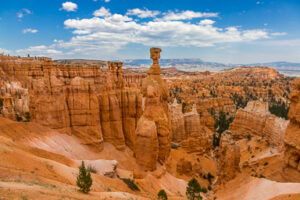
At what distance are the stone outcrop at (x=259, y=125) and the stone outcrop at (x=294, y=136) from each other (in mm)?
12286

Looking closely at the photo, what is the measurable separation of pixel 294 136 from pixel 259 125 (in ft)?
64.5

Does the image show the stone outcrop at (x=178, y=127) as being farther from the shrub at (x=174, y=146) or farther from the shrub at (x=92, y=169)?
the shrub at (x=92, y=169)

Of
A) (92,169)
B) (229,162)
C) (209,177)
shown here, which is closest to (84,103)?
(92,169)

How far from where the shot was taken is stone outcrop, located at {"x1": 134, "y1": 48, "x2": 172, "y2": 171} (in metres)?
17.0

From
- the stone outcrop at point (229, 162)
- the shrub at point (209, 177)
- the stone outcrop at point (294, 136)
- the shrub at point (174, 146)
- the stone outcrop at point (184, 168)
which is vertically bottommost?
the shrub at point (209, 177)

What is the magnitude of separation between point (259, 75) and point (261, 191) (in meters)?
161

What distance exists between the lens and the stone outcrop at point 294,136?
56.5ft

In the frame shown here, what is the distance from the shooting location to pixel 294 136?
1752cm

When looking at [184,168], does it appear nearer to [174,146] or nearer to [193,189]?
[174,146]

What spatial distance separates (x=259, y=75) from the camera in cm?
15850

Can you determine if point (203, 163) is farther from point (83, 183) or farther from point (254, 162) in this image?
point (83, 183)

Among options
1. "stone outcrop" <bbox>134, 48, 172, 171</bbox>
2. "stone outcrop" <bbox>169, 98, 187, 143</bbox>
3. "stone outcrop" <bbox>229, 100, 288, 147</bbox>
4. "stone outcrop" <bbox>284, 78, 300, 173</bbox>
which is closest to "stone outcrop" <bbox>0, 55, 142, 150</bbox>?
"stone outcrop" <bbox>169, 98, 187, 143</bbox>

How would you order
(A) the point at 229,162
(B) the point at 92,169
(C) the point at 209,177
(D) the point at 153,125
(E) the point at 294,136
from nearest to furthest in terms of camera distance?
(B) the point at 92,169 < (D) the point at 153,125 < (E) the point at 294,136 < (A) the point at 229,162 < (C) the point at 209,177

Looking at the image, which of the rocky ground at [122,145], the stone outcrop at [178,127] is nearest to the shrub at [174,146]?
the rocky ground at [122,145]
